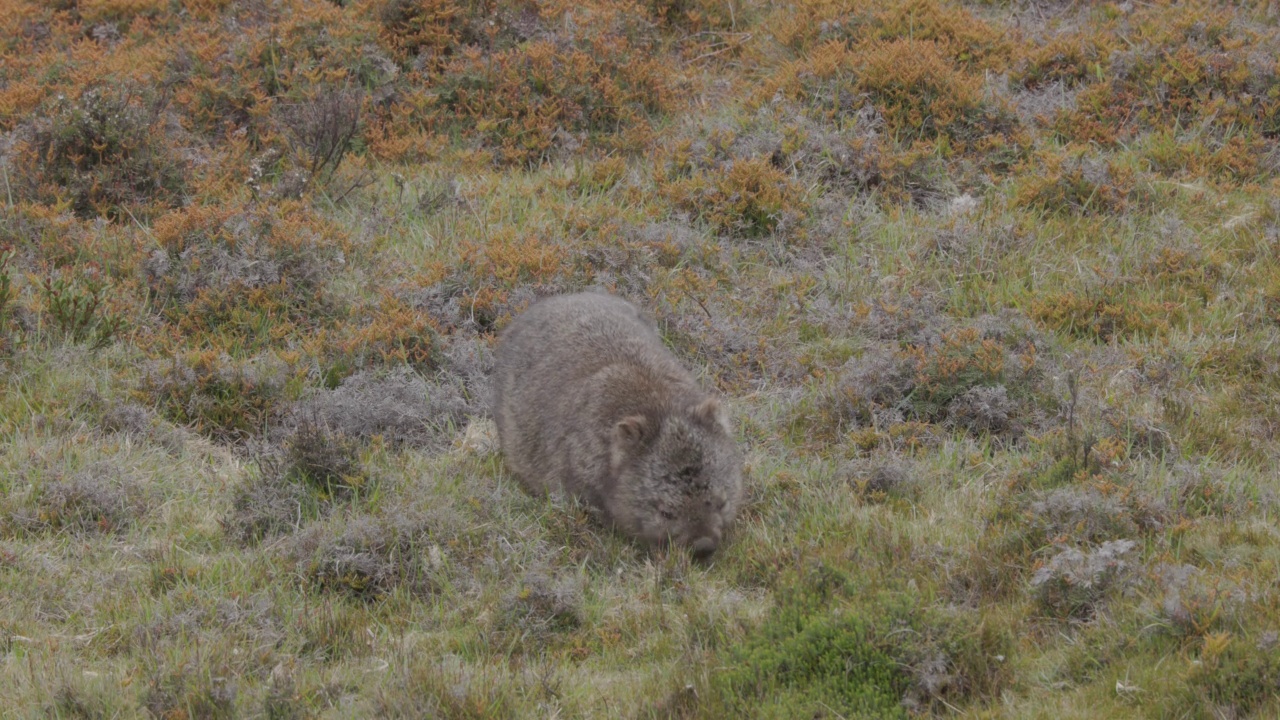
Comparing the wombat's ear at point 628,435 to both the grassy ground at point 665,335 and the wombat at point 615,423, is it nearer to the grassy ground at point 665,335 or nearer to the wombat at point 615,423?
the wombat at point 615,423

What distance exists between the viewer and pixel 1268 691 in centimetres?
454

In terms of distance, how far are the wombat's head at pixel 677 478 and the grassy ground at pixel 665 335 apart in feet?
0.50

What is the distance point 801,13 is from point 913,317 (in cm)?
457

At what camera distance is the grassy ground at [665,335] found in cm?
529

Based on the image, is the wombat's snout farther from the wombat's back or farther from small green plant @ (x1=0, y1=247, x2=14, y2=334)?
small green plant @ (x1=0, y1=247, x2=14, y2=334)

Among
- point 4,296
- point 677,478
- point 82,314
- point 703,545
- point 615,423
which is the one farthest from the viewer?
point 82,314

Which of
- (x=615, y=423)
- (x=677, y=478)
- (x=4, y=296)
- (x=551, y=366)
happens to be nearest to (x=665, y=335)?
(x=551, y=366)

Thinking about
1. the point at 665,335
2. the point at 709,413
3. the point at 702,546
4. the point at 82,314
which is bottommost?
the point at 665,335

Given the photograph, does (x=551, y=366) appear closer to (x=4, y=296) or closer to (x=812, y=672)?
(x=812, y=672)

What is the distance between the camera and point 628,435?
6609mm

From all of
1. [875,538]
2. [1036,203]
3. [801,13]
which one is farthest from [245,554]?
[801,13]

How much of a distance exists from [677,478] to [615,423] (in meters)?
0.58

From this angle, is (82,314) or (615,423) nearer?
(615,423)

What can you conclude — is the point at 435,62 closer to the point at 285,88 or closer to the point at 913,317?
the point at 285,88
